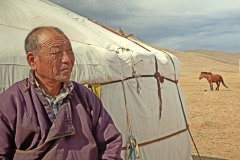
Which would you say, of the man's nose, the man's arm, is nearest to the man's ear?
the man's nose

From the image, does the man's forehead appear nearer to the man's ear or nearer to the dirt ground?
the man's ear

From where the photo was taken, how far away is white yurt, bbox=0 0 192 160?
4.11 meters

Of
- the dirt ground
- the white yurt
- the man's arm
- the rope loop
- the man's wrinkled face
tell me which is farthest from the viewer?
the dirt ground

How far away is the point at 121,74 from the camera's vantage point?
473 centimetres

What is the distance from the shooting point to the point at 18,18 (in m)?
4.42

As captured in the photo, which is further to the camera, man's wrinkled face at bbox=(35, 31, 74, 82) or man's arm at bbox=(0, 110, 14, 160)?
man's wrinkled face at bbox=(35, 31, 74, 82)

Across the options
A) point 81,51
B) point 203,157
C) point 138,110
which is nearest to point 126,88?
point 138,110

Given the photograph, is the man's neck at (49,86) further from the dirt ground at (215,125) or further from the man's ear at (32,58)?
the dirt ground at (215,125)

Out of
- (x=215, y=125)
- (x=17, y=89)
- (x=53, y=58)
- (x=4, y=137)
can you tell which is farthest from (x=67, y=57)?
(x=215, y=125)

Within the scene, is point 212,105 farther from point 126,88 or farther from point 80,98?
point 80,98

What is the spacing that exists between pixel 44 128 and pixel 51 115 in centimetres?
7

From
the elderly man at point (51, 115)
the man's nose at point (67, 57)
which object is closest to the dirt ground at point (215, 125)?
the elderly man at point (51, 115)

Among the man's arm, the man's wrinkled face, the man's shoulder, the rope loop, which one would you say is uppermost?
the man's wrinkled face

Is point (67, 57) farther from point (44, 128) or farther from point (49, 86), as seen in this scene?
point (44, 128)
